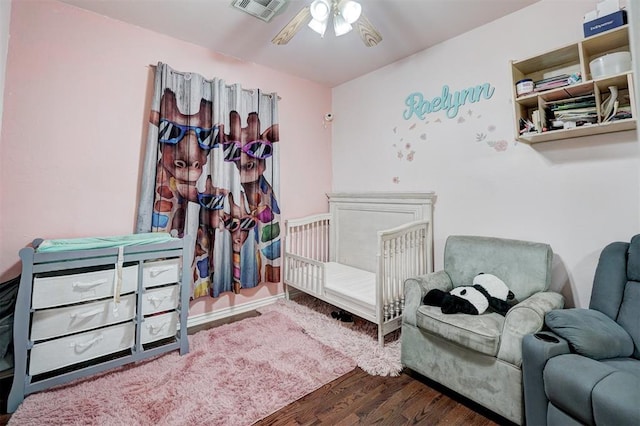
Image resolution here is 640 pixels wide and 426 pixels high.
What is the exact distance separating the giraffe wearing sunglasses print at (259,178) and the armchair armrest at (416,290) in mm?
1436

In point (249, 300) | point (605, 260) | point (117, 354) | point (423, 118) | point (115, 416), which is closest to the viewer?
point (115, 416)

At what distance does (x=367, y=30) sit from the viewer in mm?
1848

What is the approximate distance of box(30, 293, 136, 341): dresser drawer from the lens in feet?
5.50

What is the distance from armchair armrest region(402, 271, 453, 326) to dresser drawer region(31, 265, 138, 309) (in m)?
1.80

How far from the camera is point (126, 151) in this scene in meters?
2.32

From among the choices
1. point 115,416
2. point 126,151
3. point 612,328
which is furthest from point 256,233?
point 612,328

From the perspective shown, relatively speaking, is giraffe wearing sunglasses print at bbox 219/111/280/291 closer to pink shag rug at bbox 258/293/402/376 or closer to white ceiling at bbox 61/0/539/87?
pink shag rug at bbox 258/293/402/376

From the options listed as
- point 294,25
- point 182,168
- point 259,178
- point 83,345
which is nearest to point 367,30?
point 294,25

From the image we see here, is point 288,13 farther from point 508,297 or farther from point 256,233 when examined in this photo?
point 508,297

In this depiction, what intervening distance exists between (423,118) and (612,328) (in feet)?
6.57

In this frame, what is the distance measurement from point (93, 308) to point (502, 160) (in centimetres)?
297

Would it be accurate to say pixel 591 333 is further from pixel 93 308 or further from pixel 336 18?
pixel 93 308

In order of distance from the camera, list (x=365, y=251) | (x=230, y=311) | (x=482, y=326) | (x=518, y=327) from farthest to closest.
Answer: (x=365, y=251) < (x=230, y=311) < (x=482, y=326) < (x=518, y=327)

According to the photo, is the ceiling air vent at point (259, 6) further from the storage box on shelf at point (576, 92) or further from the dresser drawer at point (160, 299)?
the dresser drawer at point (160, 299)
